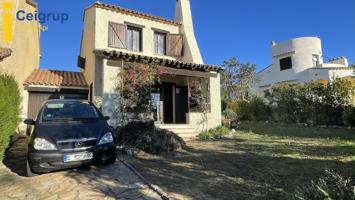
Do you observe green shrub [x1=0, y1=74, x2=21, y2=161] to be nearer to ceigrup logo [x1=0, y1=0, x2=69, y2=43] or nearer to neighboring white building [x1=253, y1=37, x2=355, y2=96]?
ceigrup logo [x1=0, y1=0, x2=69, y2=43]

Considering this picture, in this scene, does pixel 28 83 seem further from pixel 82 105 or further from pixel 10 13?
pixel 82 105

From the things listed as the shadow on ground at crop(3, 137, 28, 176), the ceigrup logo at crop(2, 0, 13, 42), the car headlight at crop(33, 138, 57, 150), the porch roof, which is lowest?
the shadow on ground at crop(3, 137, 28, 176)

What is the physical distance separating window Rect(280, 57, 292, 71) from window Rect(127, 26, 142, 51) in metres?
19.8

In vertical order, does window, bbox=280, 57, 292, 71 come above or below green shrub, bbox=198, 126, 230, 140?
above

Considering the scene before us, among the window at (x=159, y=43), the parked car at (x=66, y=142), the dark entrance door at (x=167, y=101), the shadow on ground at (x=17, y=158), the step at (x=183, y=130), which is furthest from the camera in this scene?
the window at (x=159, y=43)

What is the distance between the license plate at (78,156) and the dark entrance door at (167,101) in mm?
9310

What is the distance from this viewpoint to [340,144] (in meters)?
10.3

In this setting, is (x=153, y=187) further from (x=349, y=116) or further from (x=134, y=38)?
(x=349, y=116)

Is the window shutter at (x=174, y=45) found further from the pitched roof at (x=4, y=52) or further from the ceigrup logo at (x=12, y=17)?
the pitched roof at (x=4, y=52)

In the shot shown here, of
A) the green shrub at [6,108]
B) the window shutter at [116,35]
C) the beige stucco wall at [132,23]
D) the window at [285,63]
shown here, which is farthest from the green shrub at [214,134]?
the window at [285,63]

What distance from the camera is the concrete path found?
4848 millimetres

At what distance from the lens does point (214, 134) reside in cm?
1316

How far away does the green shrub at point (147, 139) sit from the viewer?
8.94m

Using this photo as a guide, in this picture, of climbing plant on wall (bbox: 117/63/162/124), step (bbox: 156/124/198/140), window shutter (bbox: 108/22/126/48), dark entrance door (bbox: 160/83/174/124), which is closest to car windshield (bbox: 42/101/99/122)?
climbing plant on wall (bbox: 117/63/162/124)
